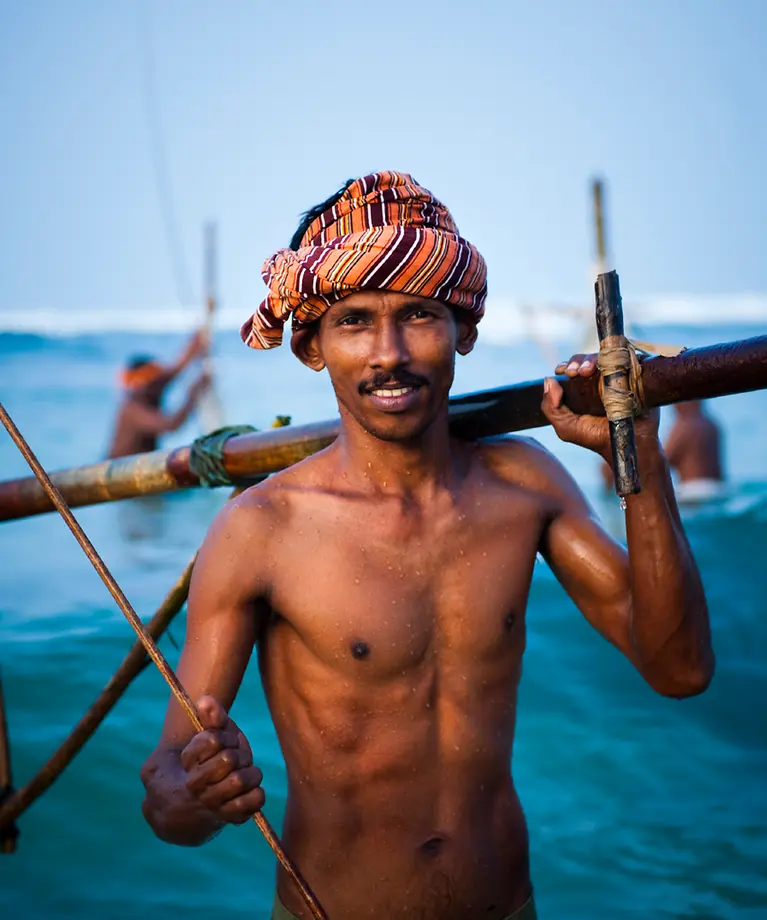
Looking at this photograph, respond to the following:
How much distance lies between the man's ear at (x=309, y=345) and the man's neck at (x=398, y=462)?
13cm

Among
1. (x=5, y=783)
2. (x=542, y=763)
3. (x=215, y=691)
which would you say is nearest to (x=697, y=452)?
(x=542, y=763)

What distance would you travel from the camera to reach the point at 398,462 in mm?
2260

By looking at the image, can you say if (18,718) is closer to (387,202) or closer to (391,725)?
(391,725)

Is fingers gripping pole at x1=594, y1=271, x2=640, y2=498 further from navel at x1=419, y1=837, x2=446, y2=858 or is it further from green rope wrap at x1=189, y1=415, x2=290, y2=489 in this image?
green rope wrap at x1=189, y1=415, x2=290, y2=489

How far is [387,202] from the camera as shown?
2143 mm

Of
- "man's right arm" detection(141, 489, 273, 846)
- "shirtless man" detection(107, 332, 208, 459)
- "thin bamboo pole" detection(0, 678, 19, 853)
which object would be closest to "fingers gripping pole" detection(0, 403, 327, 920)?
"man's right arm" detection(141, 489, 273, 846)

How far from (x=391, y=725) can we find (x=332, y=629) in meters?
0.22

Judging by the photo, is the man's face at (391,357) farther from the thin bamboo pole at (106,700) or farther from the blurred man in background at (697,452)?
the blurred man in background at (697,452)

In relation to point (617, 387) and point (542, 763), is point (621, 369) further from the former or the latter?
point (542, 763)

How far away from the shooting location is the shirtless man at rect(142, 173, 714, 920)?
2092 millimetres

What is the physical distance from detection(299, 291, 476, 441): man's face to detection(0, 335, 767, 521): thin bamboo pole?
21 cm

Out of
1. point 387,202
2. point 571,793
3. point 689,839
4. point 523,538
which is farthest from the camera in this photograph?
point 571,793

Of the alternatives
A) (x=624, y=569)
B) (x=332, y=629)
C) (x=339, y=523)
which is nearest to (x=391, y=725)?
(x=332, y=629)

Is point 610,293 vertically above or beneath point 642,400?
above
